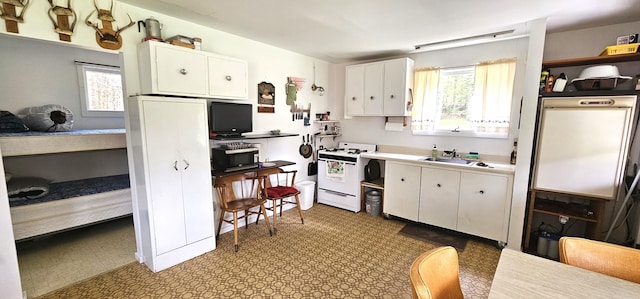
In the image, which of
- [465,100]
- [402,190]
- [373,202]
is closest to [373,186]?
[373,202]

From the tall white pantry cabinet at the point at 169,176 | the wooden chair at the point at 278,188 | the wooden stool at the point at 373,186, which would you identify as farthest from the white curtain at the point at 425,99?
the tall white pantry cabinet at the point at 169,176

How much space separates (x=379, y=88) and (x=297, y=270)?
8.86ft

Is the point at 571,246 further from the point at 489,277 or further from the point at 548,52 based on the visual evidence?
the point at 548,52

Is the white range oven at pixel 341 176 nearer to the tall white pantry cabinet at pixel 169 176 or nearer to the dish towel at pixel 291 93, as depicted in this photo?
the dish towel at pixel 291 93

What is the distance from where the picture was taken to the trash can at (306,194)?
4020mm

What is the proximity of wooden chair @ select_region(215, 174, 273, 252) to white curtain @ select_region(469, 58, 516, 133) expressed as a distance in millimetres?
2860

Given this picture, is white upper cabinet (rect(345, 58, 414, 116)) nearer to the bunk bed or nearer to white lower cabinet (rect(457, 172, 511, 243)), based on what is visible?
white lower cabinet (rect(457, 172, 511, 243))

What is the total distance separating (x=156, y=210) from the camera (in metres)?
2.41

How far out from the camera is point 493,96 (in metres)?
3.26

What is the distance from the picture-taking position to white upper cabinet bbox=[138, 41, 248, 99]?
2287 millimetres

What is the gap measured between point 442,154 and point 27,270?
4.71 metres

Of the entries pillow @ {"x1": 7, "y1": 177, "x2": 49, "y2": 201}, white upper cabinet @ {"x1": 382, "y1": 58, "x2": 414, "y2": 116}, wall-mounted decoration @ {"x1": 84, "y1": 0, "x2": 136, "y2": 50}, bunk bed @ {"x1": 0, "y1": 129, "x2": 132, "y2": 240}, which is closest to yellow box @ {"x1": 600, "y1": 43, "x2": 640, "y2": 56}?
white upper cabinet @ {"x1": 382, "y1": 58, "x2": 414, "y2": 116}

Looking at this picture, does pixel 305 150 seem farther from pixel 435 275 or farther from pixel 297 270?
pixel 435 275

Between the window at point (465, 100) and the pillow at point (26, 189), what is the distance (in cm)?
456
